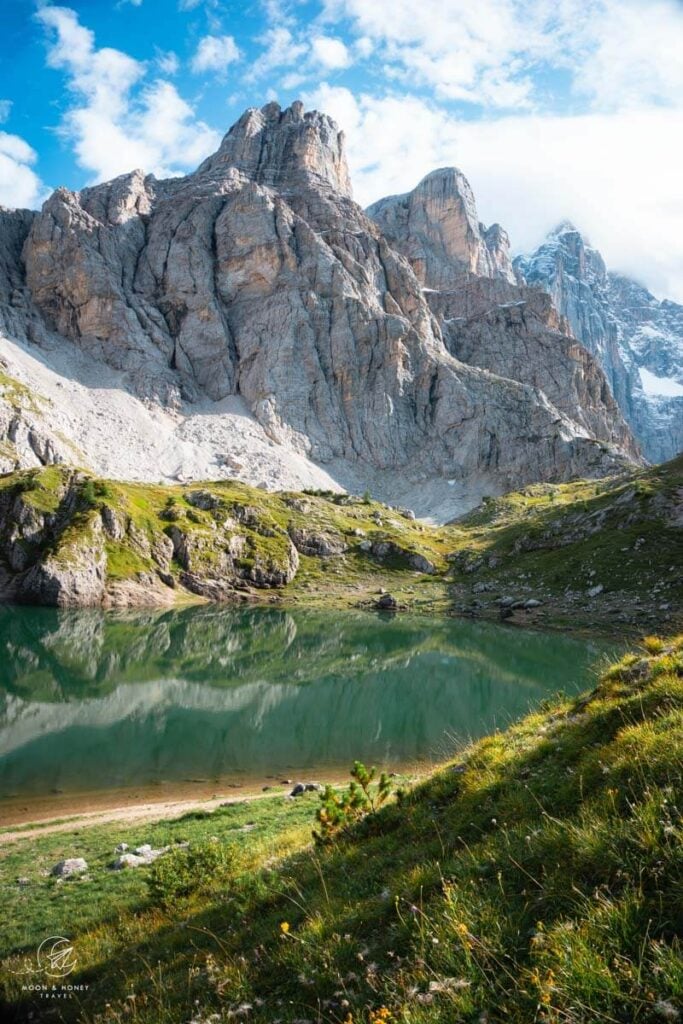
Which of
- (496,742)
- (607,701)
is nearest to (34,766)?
(496,742)

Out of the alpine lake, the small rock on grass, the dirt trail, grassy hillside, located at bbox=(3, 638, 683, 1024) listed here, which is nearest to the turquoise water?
the alpine lake

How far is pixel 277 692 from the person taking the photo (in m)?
46.6

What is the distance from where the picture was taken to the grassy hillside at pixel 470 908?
4513mm

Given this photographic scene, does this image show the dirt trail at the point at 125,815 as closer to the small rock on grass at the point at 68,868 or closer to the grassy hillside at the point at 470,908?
the small rock on grass at the point at 68,868

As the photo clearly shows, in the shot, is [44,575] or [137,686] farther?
[44,575]

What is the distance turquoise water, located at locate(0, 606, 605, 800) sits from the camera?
30.9m

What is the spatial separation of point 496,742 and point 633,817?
18.8 ft

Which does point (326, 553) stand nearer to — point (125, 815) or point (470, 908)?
point (125, 815)

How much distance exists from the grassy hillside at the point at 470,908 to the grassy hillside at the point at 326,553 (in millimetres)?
57031

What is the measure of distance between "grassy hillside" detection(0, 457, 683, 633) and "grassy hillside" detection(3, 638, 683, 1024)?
5703 centimetres

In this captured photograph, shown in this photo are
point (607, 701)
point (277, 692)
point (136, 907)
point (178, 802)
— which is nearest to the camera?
point (607, 701)

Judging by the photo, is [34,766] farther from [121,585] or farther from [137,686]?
[121,585]

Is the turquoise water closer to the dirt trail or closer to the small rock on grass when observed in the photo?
the dirt trail

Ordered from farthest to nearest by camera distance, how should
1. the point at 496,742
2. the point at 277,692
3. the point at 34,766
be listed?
the point at 277,692 → the point at 34,766 → the point at 496,742
